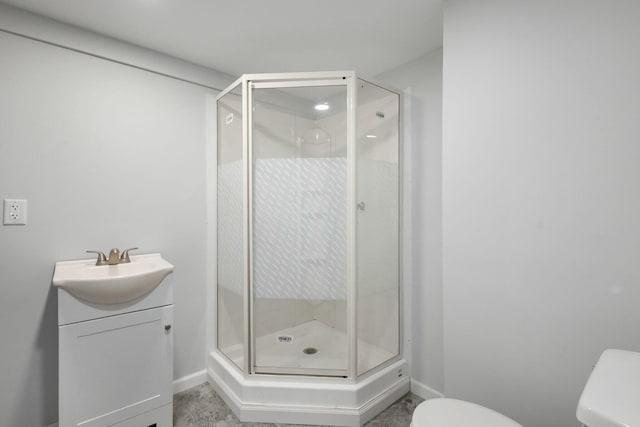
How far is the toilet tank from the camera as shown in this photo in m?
0.62

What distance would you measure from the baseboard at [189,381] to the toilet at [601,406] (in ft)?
5.55

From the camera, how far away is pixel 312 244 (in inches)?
73.4

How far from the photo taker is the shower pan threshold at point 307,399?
1.68m

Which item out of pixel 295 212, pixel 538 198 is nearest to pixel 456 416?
pixel 538 198

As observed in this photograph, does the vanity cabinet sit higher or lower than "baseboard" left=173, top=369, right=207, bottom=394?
higher

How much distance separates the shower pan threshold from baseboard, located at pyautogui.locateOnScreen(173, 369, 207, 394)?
436mm

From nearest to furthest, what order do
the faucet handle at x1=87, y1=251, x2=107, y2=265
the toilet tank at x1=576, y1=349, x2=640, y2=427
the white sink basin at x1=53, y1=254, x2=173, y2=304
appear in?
1. the toilet tank at x1=576, y1=349, x2=640, y2=427
2. the white sink basin at x1=53, y1=254, x2=173, y2=304
3. the faucet handle at x1=87, y1=251, x2=107, y2=265

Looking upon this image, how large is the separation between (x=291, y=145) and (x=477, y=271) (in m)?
1.30

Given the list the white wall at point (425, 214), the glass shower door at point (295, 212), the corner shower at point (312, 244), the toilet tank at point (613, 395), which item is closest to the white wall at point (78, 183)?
the corner shower at point (312, 244)

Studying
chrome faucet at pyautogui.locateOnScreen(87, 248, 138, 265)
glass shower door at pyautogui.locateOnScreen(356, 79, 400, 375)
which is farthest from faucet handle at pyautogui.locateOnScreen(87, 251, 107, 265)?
glass shower door at pyautogui.locateOnScreen(356, 79, 400, 375)

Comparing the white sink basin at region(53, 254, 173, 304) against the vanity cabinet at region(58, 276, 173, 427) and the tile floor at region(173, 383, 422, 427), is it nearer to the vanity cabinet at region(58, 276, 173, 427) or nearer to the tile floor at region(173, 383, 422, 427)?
the vanity cabinet at region(58, 276, 173, 427)

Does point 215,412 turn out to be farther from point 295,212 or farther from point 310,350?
point 295,212

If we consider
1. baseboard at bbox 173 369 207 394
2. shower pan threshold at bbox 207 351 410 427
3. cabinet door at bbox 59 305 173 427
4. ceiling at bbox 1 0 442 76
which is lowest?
baseboard at bbox 173 369 207 394

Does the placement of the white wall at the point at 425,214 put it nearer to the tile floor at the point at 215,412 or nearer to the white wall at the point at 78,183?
the tile floor at the point at 215,412
